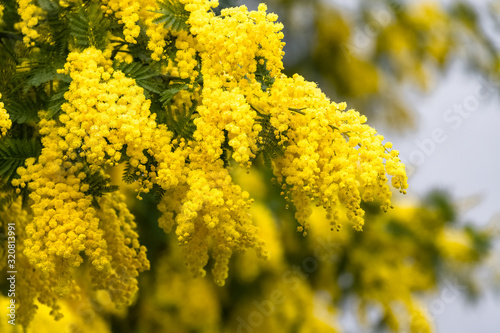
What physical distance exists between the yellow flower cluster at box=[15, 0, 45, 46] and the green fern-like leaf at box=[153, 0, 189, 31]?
59 centimetres

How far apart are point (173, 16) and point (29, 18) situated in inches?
27.4

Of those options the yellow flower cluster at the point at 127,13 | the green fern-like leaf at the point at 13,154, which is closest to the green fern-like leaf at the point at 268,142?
the yellow flower cluster at the point at 127,13

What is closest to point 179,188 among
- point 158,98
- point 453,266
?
point 158,98

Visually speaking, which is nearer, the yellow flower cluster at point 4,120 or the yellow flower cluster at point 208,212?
the yellow flower cluster at point 208,212

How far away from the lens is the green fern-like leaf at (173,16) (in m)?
2.69

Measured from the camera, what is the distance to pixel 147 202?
524cm

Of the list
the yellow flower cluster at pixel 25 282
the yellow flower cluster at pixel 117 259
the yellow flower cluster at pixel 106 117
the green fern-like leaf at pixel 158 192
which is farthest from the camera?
the yellow flower cluster at pixel 25 282

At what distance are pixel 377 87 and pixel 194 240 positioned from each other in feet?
19.9

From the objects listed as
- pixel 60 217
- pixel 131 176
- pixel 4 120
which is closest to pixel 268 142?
pixel 131 176

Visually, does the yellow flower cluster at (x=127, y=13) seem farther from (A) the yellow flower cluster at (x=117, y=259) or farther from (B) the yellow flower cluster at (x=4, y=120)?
(A) the yellow flower cluster at (x=117, y=259)

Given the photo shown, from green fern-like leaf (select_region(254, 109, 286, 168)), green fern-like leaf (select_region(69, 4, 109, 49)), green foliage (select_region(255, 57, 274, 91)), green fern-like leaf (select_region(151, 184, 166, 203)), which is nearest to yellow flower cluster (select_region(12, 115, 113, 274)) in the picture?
green fern-like leaf (select_region(151, 184, 166, 203))

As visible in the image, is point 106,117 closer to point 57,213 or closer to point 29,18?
point 57,213

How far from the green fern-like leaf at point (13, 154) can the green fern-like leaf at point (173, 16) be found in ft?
2.52

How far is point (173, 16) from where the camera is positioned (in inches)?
106
